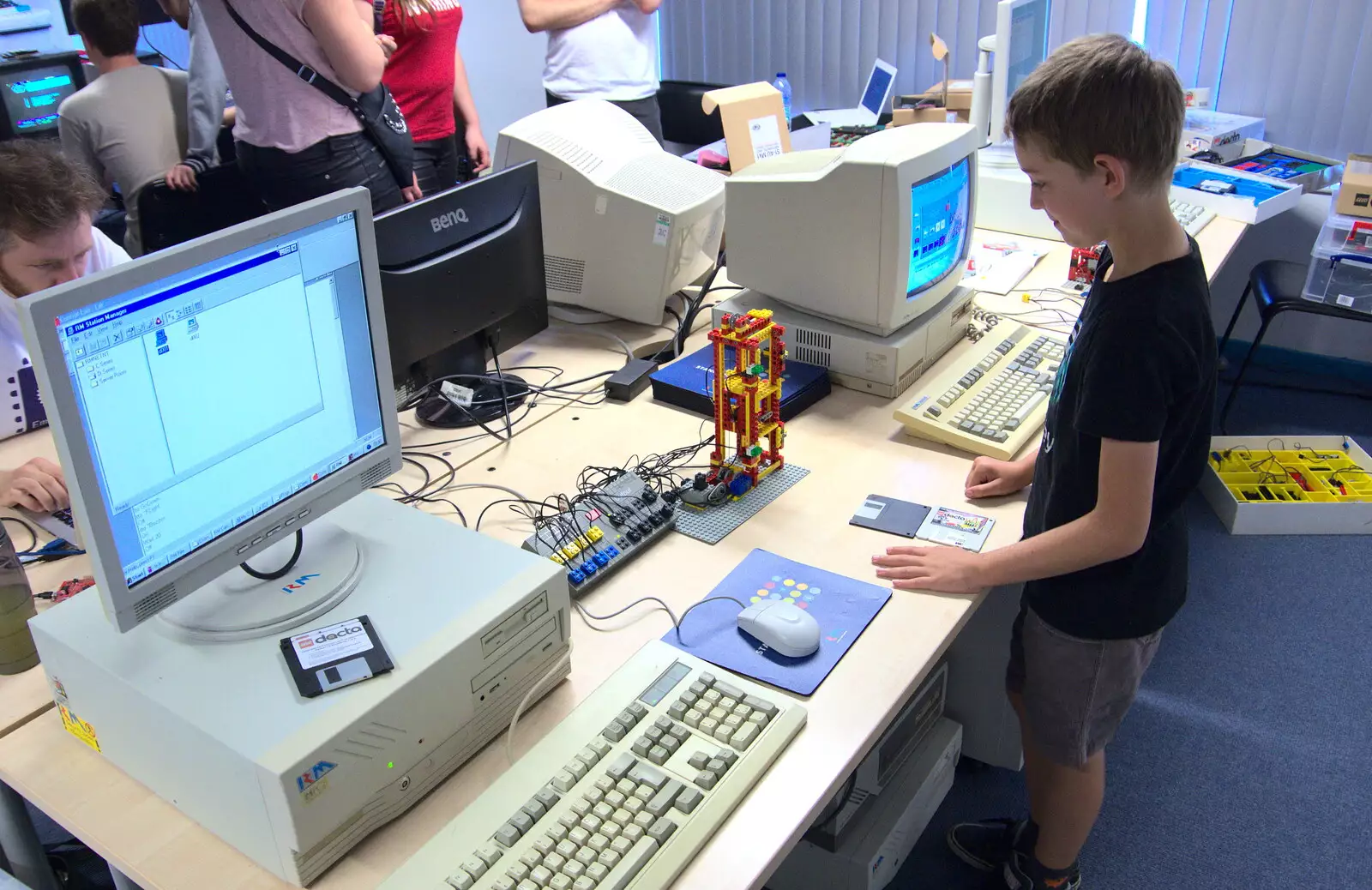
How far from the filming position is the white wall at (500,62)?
4.48 metres

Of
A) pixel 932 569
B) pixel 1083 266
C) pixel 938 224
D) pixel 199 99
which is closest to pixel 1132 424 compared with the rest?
pixel 932 569

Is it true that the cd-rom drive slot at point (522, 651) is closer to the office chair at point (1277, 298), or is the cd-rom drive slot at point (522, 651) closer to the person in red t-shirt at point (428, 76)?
the person in red t-shirt at point (428, 76)

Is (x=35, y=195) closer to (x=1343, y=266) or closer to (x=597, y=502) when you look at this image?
(x=597, y=502)

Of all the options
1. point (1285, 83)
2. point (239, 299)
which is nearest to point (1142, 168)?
point (239, 299)

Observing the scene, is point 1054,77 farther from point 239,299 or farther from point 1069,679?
point 239,299

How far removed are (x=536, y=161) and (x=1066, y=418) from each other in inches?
45.2

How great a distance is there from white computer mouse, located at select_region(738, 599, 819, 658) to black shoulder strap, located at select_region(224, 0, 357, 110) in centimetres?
163

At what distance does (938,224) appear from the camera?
187 centimetres

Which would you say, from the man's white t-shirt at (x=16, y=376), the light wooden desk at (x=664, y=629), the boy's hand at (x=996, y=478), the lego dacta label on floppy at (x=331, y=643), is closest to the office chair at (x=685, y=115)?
the light wooden desk at (x=664, y=629)

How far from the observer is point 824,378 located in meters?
1.85

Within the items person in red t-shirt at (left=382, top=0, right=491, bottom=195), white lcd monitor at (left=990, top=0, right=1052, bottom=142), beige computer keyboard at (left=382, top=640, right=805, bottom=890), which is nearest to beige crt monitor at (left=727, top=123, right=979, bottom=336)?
white lcd monitor at (left=990, top=0, right=1052, bottom=142)

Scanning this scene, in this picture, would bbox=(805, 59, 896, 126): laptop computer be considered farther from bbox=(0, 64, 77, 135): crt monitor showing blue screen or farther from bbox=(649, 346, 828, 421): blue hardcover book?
bbox=(0, 64, 77, 135): crt monitor showing blue screen

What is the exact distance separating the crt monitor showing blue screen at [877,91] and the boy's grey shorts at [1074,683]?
2170 mm

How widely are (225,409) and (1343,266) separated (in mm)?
2951
